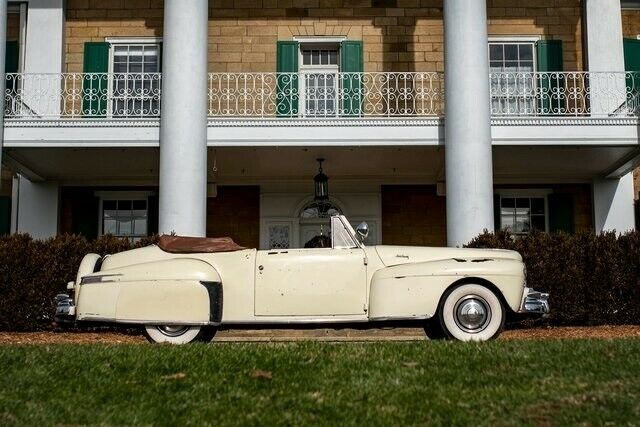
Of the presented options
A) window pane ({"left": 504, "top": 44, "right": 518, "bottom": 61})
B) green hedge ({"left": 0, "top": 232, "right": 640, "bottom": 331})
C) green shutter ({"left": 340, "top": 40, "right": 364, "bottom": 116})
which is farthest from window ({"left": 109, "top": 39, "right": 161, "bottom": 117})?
window pane ({"left": 504, "top": 44, "right": 518, "bottom": 61})

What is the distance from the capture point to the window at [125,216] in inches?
669

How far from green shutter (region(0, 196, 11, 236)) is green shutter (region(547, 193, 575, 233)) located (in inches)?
447

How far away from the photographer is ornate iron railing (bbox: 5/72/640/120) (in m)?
15.3

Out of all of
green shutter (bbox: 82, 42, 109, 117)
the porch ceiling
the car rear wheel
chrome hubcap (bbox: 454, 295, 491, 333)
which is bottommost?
the car rear wheel

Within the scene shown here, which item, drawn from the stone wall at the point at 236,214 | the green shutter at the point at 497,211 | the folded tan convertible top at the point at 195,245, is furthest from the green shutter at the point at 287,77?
the folded tan convertible top at the point at 195,245

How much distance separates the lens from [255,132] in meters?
14.0

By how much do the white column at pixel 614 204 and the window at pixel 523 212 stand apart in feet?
3.63

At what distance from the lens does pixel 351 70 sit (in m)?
16.2

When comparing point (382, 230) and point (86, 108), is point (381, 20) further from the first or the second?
point (86, 108)

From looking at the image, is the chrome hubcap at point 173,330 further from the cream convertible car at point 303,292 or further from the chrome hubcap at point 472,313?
the chrome hubcap at point 472,313

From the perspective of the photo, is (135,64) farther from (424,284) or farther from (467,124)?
(424,284)

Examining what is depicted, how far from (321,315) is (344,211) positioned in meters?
9.25

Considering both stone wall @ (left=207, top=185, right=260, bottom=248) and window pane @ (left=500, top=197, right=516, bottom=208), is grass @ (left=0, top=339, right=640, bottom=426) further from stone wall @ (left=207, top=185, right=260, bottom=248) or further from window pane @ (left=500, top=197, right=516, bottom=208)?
window pane @ (left=500, top=197, right=516, bottom=208)

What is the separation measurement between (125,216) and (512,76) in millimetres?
8509
